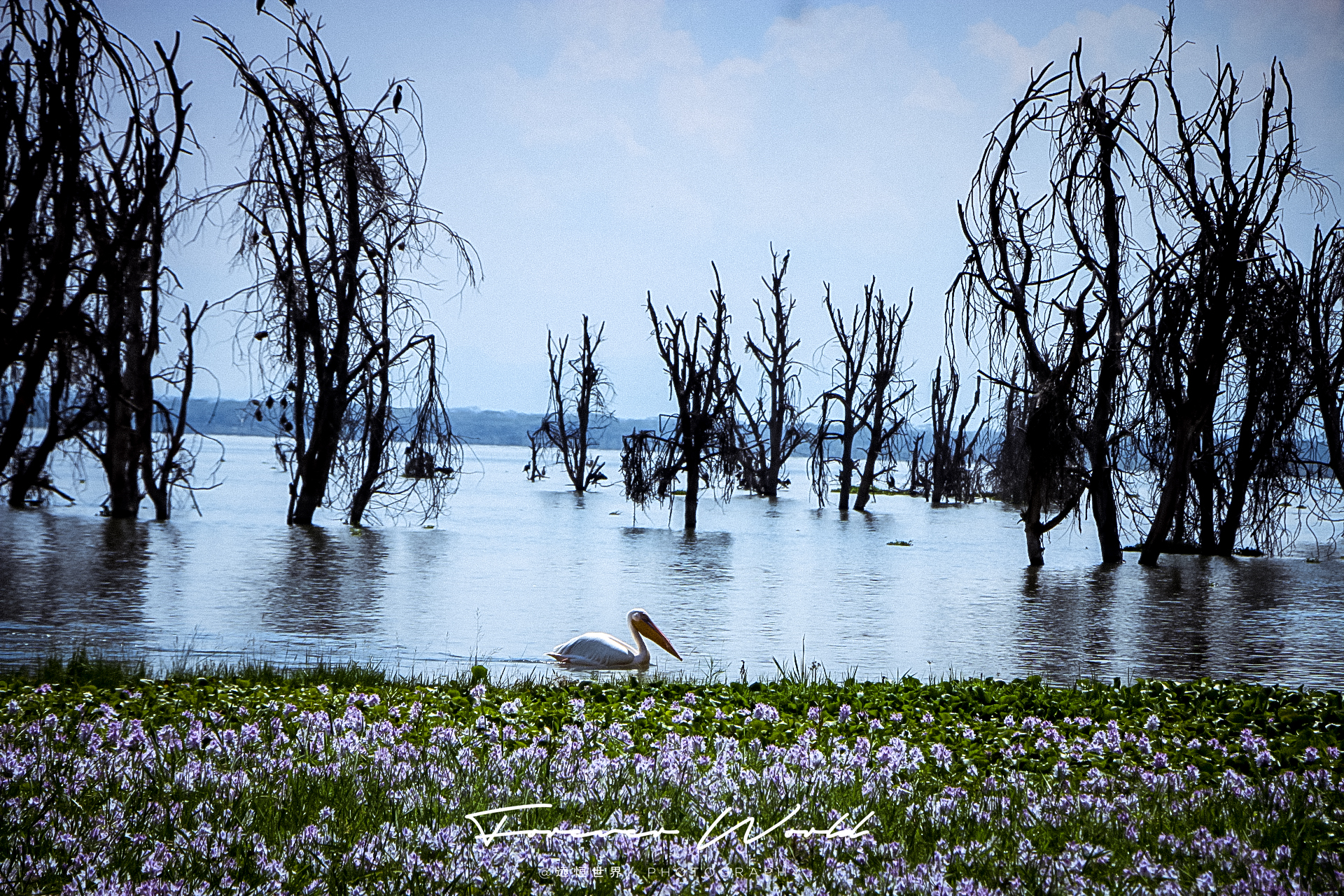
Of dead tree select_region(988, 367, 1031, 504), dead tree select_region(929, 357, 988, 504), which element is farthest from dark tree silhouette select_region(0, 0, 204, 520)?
dead tree select_region(929, 357, 988, 504)

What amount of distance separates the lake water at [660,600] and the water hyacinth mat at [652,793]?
2.47 metres

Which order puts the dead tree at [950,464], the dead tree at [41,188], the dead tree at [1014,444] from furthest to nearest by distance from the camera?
1. the dead tree at [950,464]
2. the dead tree at [1014,444]
3. the dead tree at [41,188]

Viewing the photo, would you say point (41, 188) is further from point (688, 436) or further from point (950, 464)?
point (950, 464)

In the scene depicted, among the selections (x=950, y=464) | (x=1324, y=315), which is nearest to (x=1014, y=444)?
(x=1324, y=315)

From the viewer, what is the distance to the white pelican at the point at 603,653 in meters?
8.08

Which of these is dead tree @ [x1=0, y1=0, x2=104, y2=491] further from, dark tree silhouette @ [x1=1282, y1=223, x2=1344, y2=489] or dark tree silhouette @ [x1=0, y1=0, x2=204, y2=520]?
dark tree silhouette @ [x1=1282, y1=223, x2=1344, y2=489]

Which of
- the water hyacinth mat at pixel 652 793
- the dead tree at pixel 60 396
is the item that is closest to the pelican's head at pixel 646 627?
the water hyacinth mat at pixel 652 793

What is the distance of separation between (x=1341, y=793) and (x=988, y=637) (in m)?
6.10

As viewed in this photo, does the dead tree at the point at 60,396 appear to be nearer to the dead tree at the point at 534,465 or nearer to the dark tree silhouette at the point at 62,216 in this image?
the dark tree silhouette at the point at 62,216

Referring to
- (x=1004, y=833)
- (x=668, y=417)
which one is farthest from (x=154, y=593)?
(x=668, y=417)

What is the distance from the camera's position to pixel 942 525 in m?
28.5

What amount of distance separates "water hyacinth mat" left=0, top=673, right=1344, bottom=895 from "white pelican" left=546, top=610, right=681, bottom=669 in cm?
187

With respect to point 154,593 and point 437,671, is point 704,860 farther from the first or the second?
point 154,593

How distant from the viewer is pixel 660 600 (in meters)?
12.6
